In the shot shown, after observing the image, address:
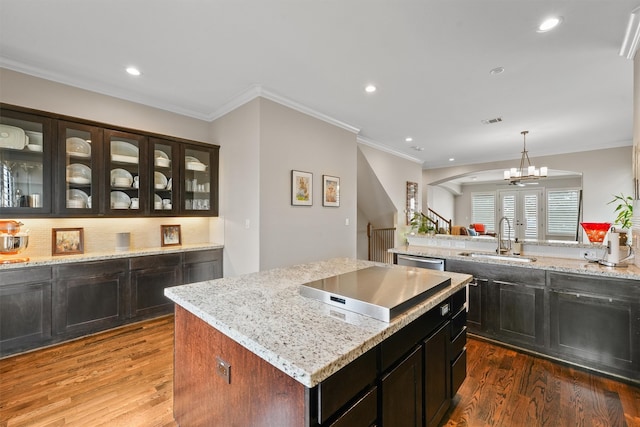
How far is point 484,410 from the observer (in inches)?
75.5

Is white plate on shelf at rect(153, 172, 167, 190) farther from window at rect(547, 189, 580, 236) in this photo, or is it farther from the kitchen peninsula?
window at rect(547, 189, 580, 236)

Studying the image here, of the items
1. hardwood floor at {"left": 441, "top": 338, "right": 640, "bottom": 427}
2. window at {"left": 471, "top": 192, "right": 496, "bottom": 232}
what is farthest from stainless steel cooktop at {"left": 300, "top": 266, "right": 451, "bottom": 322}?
window at {"left": 471, "top": 192, "right": 496, "bottom": 232}

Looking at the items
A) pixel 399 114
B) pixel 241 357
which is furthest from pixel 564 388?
pixel 399 114

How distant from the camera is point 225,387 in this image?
4.01 ft

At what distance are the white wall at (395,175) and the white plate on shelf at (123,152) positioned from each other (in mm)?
3772

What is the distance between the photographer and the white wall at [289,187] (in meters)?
3.38

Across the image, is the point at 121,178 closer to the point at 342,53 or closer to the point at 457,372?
the point at 342,53

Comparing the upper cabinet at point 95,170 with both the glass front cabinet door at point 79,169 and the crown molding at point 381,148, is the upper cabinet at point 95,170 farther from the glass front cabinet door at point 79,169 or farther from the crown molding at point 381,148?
the crown molding at point 381,148

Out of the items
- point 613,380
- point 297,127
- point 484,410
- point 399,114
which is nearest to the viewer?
point 484,410

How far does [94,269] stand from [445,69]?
423 centimetres

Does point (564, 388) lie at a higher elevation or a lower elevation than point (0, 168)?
lower

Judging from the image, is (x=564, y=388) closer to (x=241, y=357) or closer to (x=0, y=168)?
(x=241, y=357)

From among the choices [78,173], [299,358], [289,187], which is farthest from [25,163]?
[299,358]

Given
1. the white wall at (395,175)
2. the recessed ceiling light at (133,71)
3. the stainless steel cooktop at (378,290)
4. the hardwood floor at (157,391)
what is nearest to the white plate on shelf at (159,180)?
the recessed ceiling light at (133,71)
